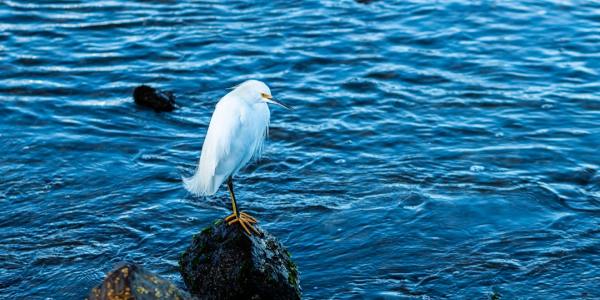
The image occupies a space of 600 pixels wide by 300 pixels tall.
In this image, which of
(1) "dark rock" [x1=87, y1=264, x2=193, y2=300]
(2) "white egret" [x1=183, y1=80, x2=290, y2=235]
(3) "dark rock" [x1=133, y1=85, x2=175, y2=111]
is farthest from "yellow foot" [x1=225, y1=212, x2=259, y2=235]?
(3) "dark rock" [x1=133, y1=85, x2=175, y2=111]

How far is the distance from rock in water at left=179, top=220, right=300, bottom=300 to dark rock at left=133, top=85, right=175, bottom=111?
17.4 ft

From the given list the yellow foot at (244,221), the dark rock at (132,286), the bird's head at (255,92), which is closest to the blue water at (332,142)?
the yellow foot at (244,221)

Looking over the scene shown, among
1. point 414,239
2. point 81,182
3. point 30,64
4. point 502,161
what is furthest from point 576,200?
point 30,64

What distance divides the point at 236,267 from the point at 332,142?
475 cm

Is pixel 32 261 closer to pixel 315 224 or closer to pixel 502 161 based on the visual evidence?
pixel 315 224

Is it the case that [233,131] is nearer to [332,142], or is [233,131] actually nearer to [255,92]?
[255,92]

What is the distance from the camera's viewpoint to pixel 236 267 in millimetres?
7566

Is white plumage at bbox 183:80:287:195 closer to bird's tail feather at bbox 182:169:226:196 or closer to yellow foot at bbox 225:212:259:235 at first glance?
bird's tail feather at bbox 182:169:226:196

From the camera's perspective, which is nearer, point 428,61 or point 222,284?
point 222,284

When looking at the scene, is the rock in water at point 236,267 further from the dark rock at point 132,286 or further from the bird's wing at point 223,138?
the dark rock at point 132,286

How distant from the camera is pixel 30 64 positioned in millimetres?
14797

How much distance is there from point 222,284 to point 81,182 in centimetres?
396

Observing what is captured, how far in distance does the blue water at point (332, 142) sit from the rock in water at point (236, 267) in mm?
904

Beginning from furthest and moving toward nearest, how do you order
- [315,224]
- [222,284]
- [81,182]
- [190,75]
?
[190,75], [81,182], [315,224], [222,284]
